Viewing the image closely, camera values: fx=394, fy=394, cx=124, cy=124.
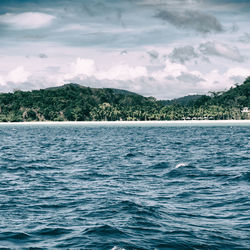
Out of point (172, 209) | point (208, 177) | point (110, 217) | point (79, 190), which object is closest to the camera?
point (110, 217)

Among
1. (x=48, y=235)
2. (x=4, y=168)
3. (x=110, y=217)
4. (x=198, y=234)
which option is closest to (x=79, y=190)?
(x=110, y=217)

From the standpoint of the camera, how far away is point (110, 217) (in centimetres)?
1925

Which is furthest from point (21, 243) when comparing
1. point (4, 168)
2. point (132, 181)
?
point (4, 168)

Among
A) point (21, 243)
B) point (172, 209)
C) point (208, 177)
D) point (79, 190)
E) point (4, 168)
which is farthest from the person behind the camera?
point (4, 168)

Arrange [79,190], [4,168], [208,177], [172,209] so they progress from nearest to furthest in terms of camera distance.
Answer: [172,209] → [79,190] → [208,177] → [4,168]

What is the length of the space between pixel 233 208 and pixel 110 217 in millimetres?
6594

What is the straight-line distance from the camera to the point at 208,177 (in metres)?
31.7

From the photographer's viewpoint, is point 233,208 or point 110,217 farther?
point 233,208

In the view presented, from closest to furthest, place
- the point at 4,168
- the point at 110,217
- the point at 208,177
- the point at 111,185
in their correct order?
the point at 110,217
the point at 111,185
the point at 208,177
the point at 4,168

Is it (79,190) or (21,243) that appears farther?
(79,190)

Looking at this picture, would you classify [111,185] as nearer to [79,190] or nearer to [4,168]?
[79,190]

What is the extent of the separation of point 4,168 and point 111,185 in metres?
15.6

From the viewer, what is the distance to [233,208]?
68.0 ft

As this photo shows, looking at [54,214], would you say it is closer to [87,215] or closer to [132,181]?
[87,215]
